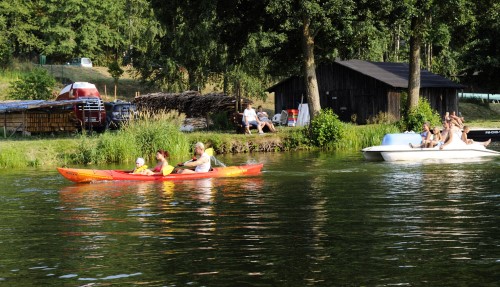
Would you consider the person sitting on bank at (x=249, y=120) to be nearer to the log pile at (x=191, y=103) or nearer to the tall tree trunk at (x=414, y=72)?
the tall tree trunk at (x=414, y=72)

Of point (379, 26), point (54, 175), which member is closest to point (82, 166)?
point (54, 175)

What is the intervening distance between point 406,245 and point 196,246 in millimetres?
3652

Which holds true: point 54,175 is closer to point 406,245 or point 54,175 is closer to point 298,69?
point 406,245

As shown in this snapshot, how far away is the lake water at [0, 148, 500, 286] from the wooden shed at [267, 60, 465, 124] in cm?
3065

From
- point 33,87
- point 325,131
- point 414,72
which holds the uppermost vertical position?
point 33,87

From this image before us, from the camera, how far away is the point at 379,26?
145 feet

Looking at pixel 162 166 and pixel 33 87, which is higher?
pixel 33 87

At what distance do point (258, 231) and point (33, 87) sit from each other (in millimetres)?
57287

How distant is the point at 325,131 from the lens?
141 feet

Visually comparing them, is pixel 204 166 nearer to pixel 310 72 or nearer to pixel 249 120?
pixel 249 120

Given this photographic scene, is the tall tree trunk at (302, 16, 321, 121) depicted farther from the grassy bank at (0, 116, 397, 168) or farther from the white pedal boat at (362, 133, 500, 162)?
the white pedal boat at (362, 133, 500, 162)

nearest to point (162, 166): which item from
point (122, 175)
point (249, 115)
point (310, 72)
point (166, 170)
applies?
point (166, 170)

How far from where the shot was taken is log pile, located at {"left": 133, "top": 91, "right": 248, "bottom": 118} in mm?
59688

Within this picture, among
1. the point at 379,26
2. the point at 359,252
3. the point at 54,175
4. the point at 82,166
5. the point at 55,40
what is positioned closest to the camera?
the point at 359,252
